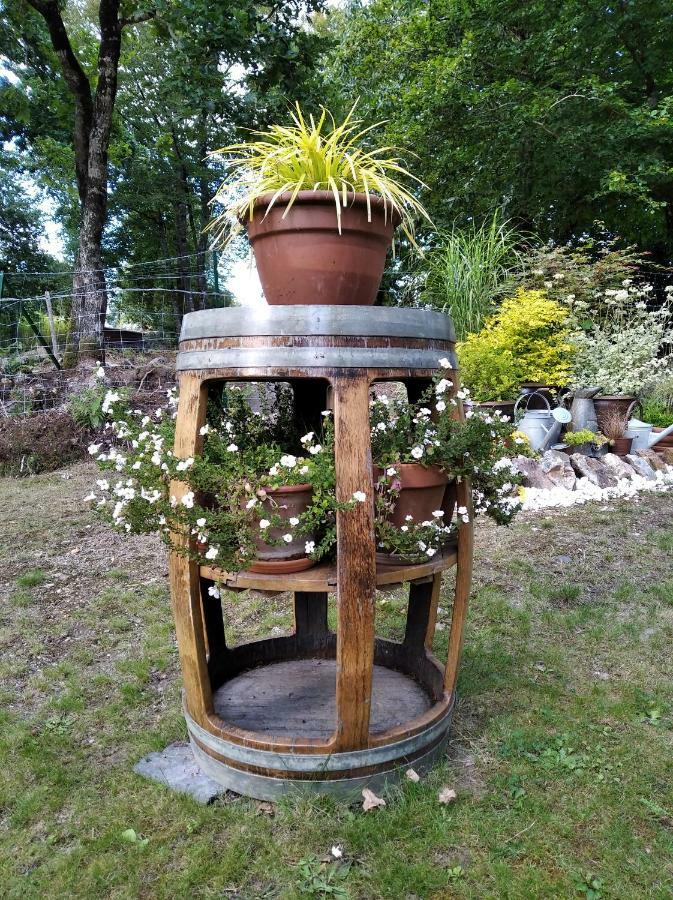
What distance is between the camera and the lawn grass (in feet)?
5.32

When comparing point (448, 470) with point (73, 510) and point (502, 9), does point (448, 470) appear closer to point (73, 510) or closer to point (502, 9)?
point (73, 510)

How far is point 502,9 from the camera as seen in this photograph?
9.96 metres

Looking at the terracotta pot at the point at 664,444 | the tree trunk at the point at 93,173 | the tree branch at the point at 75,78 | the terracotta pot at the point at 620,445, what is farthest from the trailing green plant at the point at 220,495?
the tree branch at the point at 75,78

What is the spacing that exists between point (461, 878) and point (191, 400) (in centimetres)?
153

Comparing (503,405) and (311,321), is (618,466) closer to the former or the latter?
(503,405)

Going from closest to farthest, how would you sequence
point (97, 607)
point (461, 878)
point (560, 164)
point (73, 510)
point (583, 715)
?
point (461, 878), point (583, 715), point (97, 607), point (73, 510), point (560, 164)

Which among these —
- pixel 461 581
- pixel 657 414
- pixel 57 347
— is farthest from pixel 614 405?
pixel 57 347

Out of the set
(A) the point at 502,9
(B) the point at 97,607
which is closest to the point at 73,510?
(B) the point at 97,607

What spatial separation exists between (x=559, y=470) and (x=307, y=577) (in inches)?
164

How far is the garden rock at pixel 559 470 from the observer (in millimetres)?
5262

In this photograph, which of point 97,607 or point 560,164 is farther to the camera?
point 560,164

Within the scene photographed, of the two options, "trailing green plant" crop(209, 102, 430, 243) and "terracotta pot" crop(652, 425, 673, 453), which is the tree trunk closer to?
"trailing green plant" crop(209, 102, 430, 243)

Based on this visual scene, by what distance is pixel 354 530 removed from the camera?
166 cm

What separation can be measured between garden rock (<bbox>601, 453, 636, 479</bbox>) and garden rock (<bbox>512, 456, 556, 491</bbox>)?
759 mm
